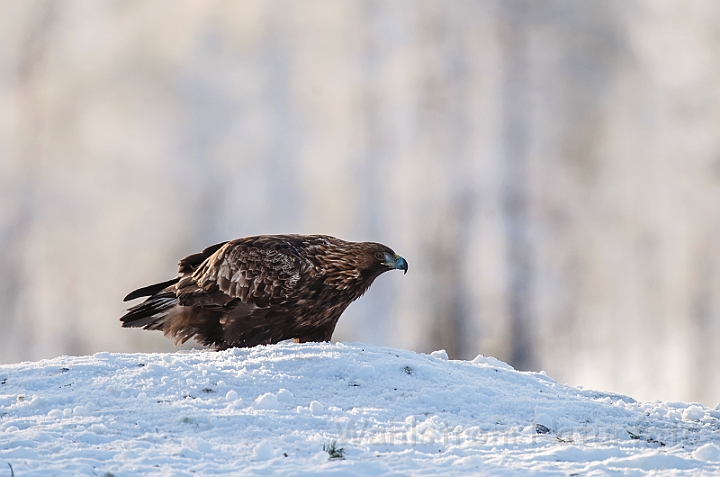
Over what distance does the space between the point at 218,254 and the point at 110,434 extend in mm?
4193

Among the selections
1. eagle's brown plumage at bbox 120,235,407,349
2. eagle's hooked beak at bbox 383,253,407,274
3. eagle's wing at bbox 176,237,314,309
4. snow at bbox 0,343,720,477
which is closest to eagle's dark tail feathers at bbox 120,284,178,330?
eagle's brown plumage at bbox 120,235,407,349

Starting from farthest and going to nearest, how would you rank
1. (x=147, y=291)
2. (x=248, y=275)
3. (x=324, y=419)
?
(x=147, y=291) → (x=248, y=275) → (x=324, y=419)

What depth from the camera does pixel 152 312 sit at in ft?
27.9

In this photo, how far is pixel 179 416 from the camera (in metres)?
4.79

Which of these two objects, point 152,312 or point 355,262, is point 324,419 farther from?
point 152,312

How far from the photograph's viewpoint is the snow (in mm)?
4078

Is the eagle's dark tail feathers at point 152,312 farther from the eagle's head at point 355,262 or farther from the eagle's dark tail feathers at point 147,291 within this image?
the eagle's head at point 355,262

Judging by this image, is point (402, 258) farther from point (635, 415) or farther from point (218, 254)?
point (635, 415)

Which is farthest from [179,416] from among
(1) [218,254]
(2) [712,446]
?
(1) [218,254]

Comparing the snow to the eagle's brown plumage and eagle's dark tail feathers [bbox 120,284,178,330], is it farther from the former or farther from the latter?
eagle's dark tail feathers [bbox 120,284,178,330]

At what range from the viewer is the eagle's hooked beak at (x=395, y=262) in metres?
8.30

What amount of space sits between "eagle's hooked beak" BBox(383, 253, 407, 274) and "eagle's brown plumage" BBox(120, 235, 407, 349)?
0.01 m

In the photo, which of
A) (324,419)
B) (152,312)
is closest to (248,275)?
(152,312)

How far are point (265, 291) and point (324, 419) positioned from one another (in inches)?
113
